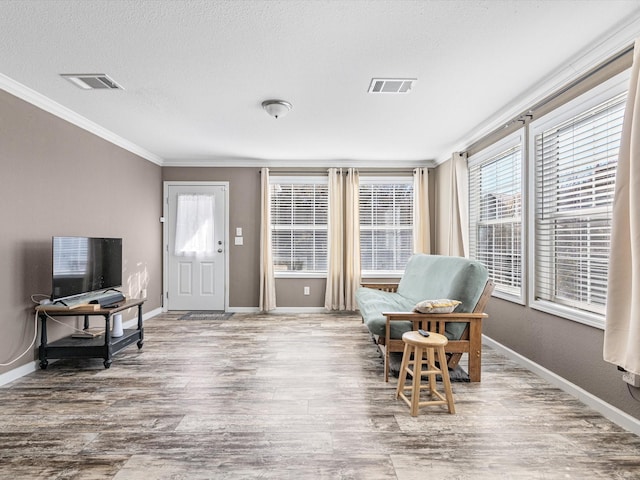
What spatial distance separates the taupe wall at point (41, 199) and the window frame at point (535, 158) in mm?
4343

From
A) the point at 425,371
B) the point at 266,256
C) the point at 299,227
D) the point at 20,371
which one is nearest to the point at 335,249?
the point at 299,227

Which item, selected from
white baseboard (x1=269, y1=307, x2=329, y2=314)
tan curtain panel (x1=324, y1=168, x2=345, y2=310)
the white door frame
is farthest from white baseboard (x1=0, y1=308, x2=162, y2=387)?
tan curtain panel (x1=324, y1=168, x2=345, y2=310)

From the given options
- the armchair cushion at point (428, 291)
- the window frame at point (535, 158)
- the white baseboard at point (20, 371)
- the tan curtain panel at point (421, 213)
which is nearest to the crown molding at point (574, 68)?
the window frame at point (535, 158)

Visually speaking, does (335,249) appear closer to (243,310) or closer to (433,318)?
(243,310)

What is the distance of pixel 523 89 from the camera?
2795 mm

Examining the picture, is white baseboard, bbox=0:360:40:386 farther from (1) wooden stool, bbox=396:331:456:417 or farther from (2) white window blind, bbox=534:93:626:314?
(2) white window blind, bbox=534:93:626:314

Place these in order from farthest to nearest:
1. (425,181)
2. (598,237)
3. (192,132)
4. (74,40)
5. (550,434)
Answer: (425,181)
(192,132)
(598,237)
(74,40)
(550,434)

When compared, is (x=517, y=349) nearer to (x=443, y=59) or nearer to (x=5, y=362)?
(x=443, y=59)

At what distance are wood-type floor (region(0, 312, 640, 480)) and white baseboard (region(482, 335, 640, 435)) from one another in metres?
0.06

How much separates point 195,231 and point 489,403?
4.51m

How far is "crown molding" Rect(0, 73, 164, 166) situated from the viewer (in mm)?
2672

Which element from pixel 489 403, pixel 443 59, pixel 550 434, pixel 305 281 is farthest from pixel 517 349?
pixel 305 281

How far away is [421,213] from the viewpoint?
5.21 m

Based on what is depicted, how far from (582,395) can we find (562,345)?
35cm
